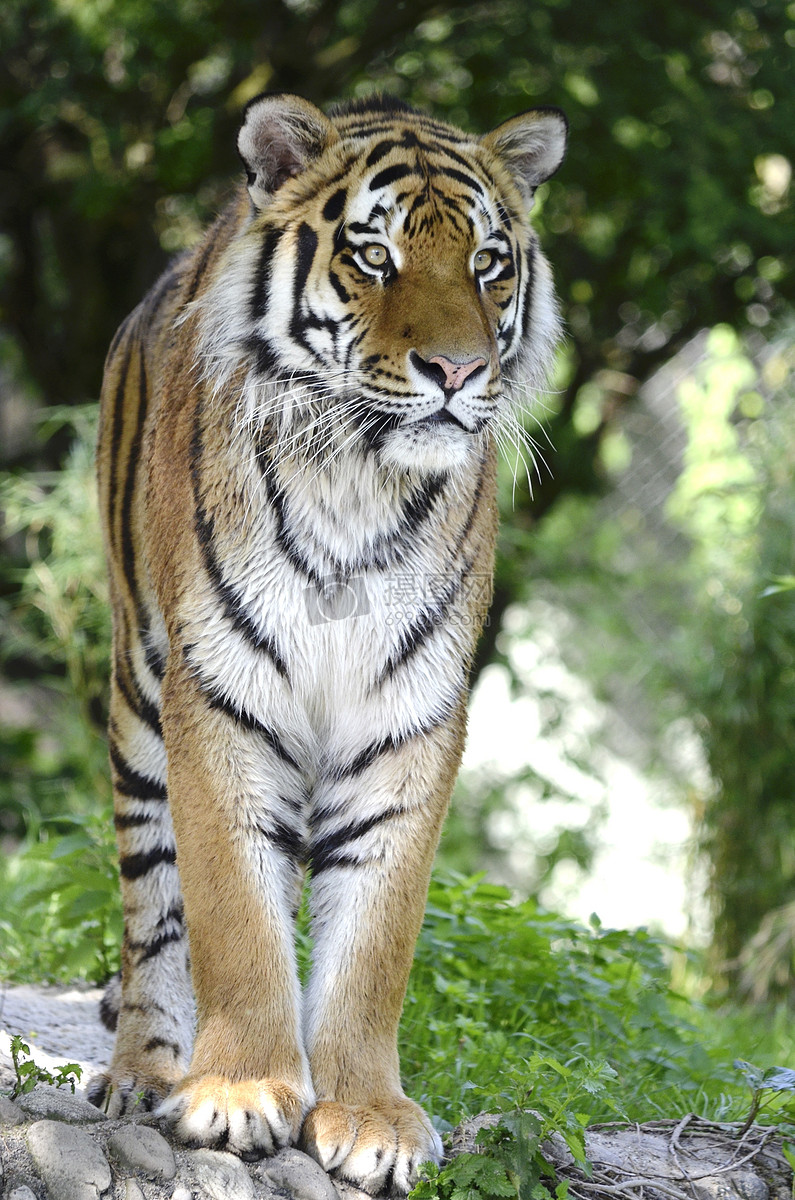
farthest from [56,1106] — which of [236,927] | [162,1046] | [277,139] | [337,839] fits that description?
[277,139]

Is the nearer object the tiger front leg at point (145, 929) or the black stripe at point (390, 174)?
the black stripe at point (390, 174)

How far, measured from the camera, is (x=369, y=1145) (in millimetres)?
2080

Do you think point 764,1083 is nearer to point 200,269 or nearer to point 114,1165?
point 114,1165

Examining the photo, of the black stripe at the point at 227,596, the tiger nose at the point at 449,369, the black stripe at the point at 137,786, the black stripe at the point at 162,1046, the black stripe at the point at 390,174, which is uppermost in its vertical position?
the black stripe at the point at 390,174

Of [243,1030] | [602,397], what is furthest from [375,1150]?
[602,397]

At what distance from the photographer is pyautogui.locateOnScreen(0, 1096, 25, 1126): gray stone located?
78.1 inches

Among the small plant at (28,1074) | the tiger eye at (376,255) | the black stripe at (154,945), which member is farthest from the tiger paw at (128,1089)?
the tiger eye at (376,255)

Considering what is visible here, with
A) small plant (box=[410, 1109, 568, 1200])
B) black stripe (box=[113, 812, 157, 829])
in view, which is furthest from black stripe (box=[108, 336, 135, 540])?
small plant (box=[410, 1109, 568, 1200])

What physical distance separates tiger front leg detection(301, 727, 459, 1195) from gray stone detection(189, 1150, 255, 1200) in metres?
0.13

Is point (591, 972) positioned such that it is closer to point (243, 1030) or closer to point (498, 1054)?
point (498, 1054)

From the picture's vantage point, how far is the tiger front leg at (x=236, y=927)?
82.0 inches

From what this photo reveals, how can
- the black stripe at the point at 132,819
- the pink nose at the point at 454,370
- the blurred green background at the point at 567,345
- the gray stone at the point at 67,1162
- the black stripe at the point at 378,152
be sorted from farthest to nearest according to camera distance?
the blurred green background at the point at 567,345
the black stripe at the point at 132,819
the black stripe at the point at 378,152
the pink nose at the point at 454,370
the gray stone at the point at 67,1162

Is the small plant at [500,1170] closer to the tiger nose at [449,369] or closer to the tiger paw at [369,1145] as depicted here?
the tiger paw at [369,1145]

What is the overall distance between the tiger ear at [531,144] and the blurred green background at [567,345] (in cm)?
237
